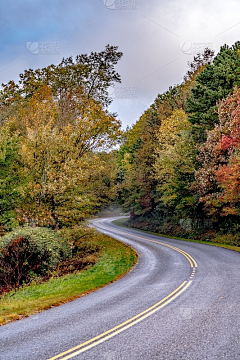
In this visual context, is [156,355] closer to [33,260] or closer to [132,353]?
[132,353]

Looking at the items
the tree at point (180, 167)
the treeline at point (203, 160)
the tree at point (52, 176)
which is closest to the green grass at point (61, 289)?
the tree at point (52, 176)

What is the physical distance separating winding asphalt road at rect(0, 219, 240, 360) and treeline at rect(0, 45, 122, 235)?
28.4 feet

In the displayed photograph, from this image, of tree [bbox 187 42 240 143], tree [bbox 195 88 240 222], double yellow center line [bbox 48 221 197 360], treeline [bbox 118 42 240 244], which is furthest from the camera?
tree [bbox 187 42 240 143]

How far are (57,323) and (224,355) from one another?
4636mm

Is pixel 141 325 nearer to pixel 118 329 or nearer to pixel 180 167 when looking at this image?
pixel 118 329

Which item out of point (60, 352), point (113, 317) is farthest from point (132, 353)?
point (113, 317)

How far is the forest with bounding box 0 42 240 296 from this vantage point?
19234mm

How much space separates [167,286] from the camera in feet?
40.7

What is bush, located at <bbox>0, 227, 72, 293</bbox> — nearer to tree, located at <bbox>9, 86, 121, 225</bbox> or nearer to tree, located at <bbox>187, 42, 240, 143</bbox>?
tree, located at <bbox>9, 86, 121, 225</bbox>

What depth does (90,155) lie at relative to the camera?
25922 millimetres

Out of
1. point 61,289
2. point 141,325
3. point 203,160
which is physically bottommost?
point 61,289

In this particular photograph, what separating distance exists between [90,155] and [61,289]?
48.4 ft

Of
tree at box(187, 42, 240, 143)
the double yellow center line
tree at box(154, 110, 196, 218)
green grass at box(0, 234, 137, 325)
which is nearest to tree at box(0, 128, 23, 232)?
green grass at box(0, 234, 137, 325)

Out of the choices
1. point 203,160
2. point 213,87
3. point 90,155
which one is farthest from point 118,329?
point 213,87
